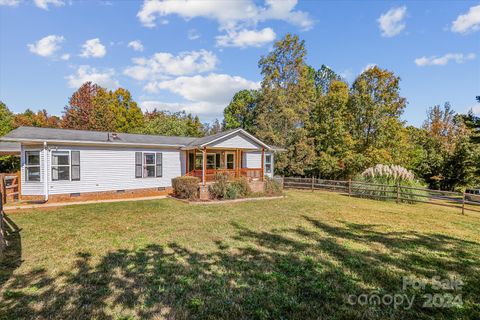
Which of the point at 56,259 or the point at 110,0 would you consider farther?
the point at 110,0

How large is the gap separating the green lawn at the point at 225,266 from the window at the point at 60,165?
3.23 meters

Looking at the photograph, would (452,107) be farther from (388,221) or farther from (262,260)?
(262,260)

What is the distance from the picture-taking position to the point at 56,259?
199 inches

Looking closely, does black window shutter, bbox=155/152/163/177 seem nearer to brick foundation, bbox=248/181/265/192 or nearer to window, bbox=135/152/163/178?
window, bbox=135/152/163/178

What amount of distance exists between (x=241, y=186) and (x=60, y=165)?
9166mm

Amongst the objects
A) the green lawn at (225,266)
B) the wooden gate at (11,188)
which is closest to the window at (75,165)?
the wooden gate at (11,188)

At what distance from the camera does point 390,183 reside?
14898mm

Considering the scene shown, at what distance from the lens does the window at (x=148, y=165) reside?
47.4ft

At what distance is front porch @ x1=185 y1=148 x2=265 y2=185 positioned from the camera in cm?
1598

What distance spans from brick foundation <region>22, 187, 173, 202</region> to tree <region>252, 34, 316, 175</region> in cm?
1064

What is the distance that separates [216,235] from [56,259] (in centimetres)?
361

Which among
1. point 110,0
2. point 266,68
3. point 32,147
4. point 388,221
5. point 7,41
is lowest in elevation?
point 388,221

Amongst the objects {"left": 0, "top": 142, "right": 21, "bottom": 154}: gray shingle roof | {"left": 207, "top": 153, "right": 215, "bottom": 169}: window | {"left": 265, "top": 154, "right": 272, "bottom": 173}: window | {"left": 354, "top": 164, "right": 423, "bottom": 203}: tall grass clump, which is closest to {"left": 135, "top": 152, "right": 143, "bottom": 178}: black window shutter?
{"left": 207, "top": 153, "right": 215, "bottom": 169}: window

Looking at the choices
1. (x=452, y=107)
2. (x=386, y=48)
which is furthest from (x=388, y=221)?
(x=452, y=107)
